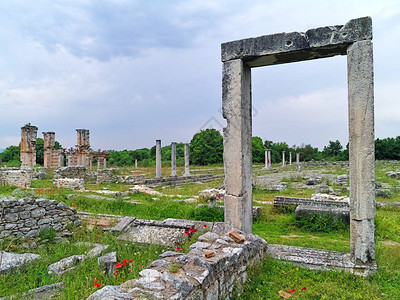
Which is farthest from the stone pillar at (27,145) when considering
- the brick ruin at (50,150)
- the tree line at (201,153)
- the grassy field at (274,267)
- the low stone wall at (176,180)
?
the grassy field at (274,267)

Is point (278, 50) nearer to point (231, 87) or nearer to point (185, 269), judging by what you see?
point (231, 87)

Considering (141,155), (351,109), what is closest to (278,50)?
(351,109)

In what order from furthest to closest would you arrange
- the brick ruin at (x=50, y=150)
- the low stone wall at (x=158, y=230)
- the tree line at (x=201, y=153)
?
1. the tree line at (x=201, y=153)
2. the brick ruin at (x=50, y=150)
3. the low stone wall at (x=158, y=230)

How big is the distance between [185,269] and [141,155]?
51002 millimetres

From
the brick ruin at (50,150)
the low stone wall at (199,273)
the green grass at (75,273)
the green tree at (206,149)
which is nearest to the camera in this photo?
the low stone wall at (199,273)

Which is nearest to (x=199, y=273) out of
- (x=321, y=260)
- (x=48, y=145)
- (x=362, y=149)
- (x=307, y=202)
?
(x=321, y=260)

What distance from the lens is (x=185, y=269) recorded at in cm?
303

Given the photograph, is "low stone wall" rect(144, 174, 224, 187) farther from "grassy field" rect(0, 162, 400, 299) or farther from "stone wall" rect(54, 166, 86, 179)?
"grassy field" rect(0, 162, 400, 299)

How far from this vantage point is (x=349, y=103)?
4.28 meters

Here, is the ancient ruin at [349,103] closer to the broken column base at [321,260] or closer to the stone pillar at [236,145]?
the stone pillar at [236,145]

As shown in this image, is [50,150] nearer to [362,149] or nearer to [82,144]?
[82,144]

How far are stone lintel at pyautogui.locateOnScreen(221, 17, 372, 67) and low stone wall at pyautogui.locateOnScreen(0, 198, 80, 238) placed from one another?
571 cm

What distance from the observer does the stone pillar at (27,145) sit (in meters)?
23.7

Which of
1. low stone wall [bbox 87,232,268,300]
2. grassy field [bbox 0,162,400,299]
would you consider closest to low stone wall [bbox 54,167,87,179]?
grassy field [bbox 0,162,400,299]
